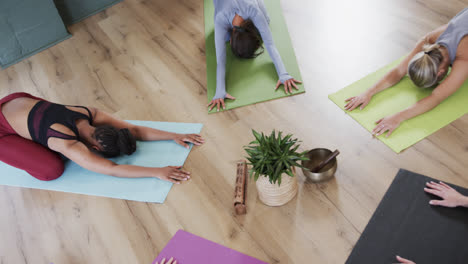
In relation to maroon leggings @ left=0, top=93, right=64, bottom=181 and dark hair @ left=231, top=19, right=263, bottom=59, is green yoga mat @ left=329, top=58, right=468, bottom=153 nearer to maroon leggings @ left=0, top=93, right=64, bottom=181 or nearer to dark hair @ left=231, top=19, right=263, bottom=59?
dark hair @ left=231, top=19, right=263, bottom=59

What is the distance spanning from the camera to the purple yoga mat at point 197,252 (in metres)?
1.70

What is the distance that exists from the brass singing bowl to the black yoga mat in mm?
271

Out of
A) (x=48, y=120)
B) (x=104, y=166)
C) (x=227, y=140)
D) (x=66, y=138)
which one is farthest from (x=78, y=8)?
(x=227, y=140)

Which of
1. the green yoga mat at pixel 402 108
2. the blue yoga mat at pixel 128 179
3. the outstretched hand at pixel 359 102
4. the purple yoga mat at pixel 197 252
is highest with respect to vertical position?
the outstretched hand at pixel 359 102

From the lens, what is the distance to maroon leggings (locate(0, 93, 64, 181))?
217 centimetres

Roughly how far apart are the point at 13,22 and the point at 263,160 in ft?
9.20

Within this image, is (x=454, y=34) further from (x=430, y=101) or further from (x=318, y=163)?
(x=318, y=163)

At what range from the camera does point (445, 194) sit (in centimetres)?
162

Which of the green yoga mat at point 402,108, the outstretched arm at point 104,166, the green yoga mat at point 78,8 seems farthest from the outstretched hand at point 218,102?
the green yoga mat at point 78,8

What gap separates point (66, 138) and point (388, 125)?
175 centimetres

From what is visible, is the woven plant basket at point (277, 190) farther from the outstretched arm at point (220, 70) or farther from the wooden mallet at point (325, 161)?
the outstretched arm at point (220, 70)

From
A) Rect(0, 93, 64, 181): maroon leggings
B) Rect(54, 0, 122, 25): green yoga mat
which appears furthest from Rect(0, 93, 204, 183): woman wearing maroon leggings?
Rect(54, 0, 122, 25): green yoga mat

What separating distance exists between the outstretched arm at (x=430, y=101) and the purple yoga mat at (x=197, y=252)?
0.98 meters

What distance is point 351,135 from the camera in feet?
6.70
